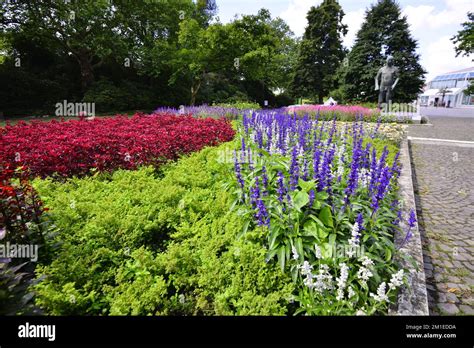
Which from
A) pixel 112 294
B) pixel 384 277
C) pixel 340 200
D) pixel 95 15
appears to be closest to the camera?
pixel 112 294

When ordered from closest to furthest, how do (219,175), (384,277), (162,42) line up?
(384,277)
(219,175)
(162,42)

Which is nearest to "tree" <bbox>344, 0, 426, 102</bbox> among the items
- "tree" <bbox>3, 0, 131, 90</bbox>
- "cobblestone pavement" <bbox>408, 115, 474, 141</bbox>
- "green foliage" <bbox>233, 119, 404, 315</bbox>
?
"cobblestone pavement" <bbox>408, 115, 474, 141</bbox>

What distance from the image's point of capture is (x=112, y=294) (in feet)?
7.67

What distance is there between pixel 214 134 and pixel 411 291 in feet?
20.3

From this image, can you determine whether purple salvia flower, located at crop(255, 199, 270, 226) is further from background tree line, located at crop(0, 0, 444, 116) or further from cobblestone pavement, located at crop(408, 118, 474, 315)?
background tree line, located at crop(0, 0, 444, 116)

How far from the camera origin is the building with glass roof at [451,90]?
5069 cm

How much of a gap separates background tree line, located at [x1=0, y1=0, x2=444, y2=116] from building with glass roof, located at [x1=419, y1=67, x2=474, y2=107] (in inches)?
1209

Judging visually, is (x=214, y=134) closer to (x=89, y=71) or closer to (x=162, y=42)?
(x=162, y=42)

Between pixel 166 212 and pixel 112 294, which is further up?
pixel 166 212

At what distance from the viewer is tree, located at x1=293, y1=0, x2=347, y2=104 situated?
30.8m

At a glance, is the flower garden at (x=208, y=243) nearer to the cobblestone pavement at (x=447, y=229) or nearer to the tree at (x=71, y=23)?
the cobblestone pavement at (x=447, y=229)
